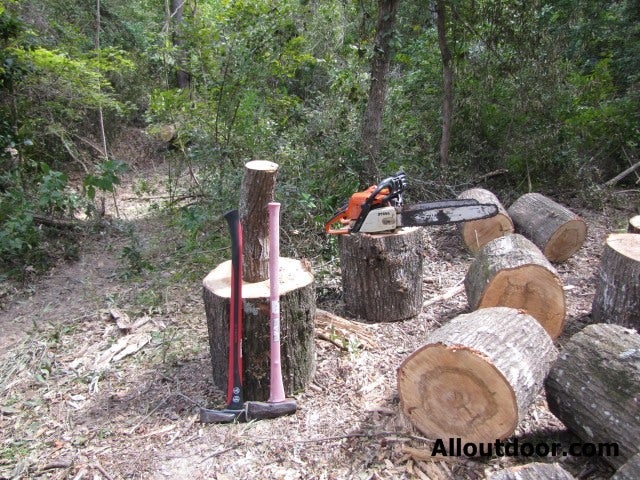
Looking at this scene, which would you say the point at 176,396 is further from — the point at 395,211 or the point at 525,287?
the point at 525,287

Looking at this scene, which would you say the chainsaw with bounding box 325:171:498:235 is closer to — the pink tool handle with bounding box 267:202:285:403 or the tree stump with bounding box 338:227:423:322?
the tree stump with bounding box 338:227:423:322

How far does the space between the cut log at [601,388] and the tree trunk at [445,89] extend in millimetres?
4717

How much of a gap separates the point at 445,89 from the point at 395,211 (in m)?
3.75

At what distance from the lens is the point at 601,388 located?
7.77 feet

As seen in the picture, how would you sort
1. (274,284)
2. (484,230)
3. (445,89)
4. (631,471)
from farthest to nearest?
(445,89)
(484,230)
(274,284)
(631,471)

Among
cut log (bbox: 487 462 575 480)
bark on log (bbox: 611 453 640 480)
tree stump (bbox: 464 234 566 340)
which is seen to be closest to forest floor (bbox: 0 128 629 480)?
tree stump (bbox: 464 234 566 340)

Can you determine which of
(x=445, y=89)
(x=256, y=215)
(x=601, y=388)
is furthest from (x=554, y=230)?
(x=256, y=215)

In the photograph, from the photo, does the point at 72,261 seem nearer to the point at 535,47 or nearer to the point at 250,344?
the point at 250,344

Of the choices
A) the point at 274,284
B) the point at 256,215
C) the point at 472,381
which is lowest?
the point at 472,381

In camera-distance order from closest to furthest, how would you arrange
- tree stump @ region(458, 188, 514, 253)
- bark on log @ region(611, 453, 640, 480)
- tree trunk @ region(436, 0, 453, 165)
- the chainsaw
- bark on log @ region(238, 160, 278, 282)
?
bark on log @ region(611, 453, 640, 480), bark on log @ region(238, 160, 278, 282), the chainsaw, tree stump @ region(458, 188, 514, 253), tree trunk @ region(436, 0, 453, 165)

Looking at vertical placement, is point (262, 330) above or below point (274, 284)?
below

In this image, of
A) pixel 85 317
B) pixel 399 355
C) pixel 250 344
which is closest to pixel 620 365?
pixel 399 355

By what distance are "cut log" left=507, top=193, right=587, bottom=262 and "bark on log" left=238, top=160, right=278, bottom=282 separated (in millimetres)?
3389

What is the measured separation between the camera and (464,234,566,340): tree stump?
138 inches
